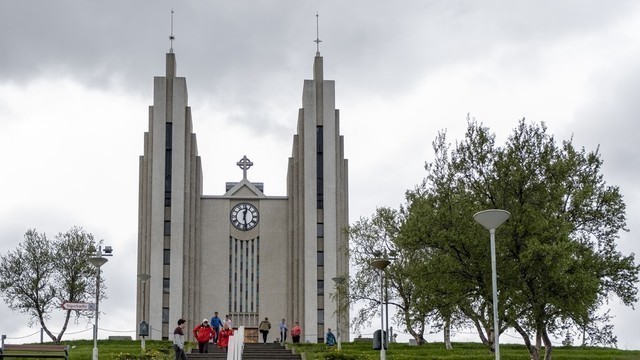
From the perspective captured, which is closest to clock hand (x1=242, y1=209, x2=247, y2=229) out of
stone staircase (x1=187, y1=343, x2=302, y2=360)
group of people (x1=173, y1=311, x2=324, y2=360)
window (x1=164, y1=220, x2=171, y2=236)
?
window (x1=164, y1=220, x2=171, y2=236)

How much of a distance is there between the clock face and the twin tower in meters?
0.06

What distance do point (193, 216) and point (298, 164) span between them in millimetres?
7037

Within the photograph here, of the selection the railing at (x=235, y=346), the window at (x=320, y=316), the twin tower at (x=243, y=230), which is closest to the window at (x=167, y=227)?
the twin tower at (x=243, y=230)

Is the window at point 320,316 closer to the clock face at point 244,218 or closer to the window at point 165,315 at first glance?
the clock face at point 244,218

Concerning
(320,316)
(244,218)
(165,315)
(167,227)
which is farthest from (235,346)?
(244,218)

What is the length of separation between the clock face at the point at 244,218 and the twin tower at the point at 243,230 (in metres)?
0.06

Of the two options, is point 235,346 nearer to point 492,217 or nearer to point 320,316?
point 492,217

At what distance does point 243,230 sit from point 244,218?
745 mm

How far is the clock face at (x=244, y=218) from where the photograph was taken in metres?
64.8

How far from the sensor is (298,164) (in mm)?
64750

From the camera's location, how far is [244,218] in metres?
64.9

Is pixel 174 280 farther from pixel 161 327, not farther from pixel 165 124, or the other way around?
pixel 165 124

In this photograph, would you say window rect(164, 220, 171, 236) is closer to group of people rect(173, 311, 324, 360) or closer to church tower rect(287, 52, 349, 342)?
church tower rect(287, 52, 349, 342)

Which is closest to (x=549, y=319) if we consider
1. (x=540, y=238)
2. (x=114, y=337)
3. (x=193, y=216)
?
(x=540, y=238)
